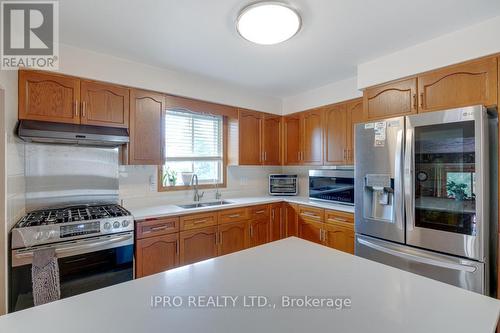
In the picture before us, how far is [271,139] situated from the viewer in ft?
11.6

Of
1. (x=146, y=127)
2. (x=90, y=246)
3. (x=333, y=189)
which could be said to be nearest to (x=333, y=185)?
(x=333, y=189)

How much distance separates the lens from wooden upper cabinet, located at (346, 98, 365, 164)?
275 cm

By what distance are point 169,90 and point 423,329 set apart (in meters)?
2.66

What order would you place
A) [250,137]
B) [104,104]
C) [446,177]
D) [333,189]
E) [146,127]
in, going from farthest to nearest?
[250,137]
[333,189]
[146,127]
[104,104]
[446,177]

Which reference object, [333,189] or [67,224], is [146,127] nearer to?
[67,224]

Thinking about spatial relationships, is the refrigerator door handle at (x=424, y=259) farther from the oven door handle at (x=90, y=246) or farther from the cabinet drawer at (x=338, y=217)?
the oven door handle at (x=90, y=246)

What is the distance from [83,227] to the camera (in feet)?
5.98

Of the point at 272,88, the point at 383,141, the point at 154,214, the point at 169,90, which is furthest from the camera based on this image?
the point at 272,88

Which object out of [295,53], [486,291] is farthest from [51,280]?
[486,291]

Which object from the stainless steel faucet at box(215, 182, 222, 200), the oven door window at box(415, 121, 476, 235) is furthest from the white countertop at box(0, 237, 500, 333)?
the stainless steel faucet at box(215, 182, 222, 200)

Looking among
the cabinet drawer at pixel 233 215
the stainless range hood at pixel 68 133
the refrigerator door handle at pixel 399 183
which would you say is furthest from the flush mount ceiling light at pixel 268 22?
the cabinet drawer at pixel 233 215

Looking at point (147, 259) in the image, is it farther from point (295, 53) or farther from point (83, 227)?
point (295, 53)

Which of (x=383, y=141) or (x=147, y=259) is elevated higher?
(x=383, y=141)

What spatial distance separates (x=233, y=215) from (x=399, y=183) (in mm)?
1665
